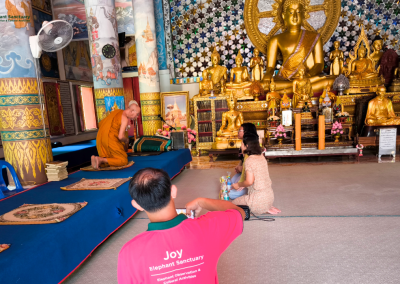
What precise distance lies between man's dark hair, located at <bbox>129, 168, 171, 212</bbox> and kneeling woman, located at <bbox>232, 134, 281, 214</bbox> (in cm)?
170

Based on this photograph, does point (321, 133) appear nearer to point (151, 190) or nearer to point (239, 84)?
point (239, 84)

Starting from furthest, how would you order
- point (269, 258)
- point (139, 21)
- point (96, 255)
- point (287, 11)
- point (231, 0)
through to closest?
1. point (231, 0)
2. point (287, 11)
3. point (139, 21)
4. point (96, 255)
5. point (269, 258)

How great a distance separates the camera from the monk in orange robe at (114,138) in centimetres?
405

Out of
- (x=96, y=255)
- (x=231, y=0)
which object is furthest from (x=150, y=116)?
(x=96, y=255)

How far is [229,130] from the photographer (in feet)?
20.9

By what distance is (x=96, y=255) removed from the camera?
2.33m

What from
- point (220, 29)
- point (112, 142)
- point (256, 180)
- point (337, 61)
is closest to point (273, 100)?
point (337, 61)

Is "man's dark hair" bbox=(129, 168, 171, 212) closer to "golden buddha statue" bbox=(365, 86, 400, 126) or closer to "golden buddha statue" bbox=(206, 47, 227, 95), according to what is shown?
"golden buddha statue" bbox=(365, 86, 400, 126)

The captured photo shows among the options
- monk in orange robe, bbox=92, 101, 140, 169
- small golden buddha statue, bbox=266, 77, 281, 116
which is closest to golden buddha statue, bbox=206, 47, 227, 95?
small golden buddha statue, bbox=266, 77, 281, 116

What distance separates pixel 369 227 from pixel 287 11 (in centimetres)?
691

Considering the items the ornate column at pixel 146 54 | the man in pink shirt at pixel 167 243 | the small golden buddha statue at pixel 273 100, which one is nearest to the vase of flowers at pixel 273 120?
the small golden buddha statue at pixel 273 100

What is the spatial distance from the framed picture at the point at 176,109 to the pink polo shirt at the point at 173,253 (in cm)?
704

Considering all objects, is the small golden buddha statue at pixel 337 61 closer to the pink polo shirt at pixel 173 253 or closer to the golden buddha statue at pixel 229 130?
the golden buddha statue at pixel 229 130

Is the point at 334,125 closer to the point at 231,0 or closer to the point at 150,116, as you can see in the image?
the point at 150,116
